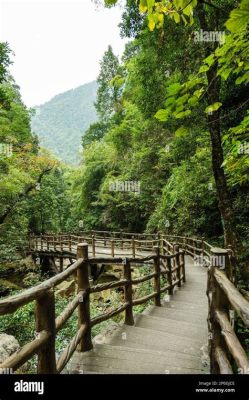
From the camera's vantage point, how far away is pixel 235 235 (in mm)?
8703

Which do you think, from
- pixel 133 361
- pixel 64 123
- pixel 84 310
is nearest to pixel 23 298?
pixel 84 310

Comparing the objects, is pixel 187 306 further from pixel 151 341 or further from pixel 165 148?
pixel 165 148

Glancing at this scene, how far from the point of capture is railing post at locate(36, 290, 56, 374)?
8.01ft

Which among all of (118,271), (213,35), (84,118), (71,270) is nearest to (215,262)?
(71,270)

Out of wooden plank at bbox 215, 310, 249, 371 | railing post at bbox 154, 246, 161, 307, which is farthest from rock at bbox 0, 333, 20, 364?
wooden plank at bbox 215, 310, 249, 371

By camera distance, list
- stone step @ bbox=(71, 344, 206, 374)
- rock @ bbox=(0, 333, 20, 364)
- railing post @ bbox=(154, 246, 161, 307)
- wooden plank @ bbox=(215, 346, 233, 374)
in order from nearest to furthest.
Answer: wooden plank @ bbox=(215, 346, 233, 374)
stone step @ bbox=(71, 344, 206, 374)
rock @ bbox=(0, 333, 20, 364)
railing post @ bbox=(154, 246, 161, 307)

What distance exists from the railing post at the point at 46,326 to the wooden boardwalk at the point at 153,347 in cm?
75

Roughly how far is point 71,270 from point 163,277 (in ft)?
27.2

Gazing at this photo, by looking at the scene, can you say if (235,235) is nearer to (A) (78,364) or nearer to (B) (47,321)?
(A) (78,364)

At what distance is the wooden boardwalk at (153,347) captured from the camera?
3.39 meters

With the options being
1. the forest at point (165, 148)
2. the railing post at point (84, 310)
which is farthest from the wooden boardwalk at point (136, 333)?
the forest at point (165, 148)

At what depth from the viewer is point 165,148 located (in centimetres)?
1880

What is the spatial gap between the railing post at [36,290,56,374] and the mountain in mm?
116780

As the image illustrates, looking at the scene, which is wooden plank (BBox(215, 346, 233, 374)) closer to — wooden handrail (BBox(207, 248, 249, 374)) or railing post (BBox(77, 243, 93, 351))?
wooden handrail (BBox(207, 248, 249, 374))
